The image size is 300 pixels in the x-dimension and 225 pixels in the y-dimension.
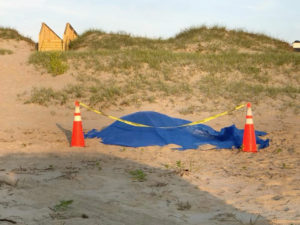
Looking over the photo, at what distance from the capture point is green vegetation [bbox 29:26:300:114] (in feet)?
40.3

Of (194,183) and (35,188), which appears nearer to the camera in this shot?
(35,188)

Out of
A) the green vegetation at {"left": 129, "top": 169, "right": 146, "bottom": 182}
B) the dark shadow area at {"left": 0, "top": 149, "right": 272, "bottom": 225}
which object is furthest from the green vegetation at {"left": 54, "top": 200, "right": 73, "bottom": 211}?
the green vegetation at {"left": 129, "top": 169, "right": 146, "bottom": 182}


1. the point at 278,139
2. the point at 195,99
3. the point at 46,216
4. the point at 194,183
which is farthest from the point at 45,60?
the point at 46,216

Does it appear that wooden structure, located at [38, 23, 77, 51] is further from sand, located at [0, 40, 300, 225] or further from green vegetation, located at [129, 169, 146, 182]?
green vegetation, located at [129, 169, 146, 182]

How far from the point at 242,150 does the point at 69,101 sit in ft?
22.1

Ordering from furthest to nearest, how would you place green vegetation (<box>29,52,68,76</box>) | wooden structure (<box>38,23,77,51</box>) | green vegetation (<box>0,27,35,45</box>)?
1. wooden structure (<box>38,23,77,51</box>)
2. green vegetation (<box>0,27,35,45</box>)
3. green vegetation (<box>29,52,68,76</box>)

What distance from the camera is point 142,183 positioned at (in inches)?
183

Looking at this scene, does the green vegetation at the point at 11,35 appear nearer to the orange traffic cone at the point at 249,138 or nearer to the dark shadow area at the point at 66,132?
the dark shadow area at the point at 66,132

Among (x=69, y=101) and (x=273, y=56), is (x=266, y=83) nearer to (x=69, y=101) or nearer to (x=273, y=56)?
(x=273, y=56)

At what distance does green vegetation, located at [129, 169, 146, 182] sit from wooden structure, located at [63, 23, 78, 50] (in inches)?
635

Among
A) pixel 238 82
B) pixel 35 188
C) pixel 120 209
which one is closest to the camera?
pixel 120 209

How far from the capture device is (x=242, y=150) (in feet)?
22.4

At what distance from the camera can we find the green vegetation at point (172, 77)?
12.3 meters

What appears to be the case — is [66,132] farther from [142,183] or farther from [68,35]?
[68,35]
